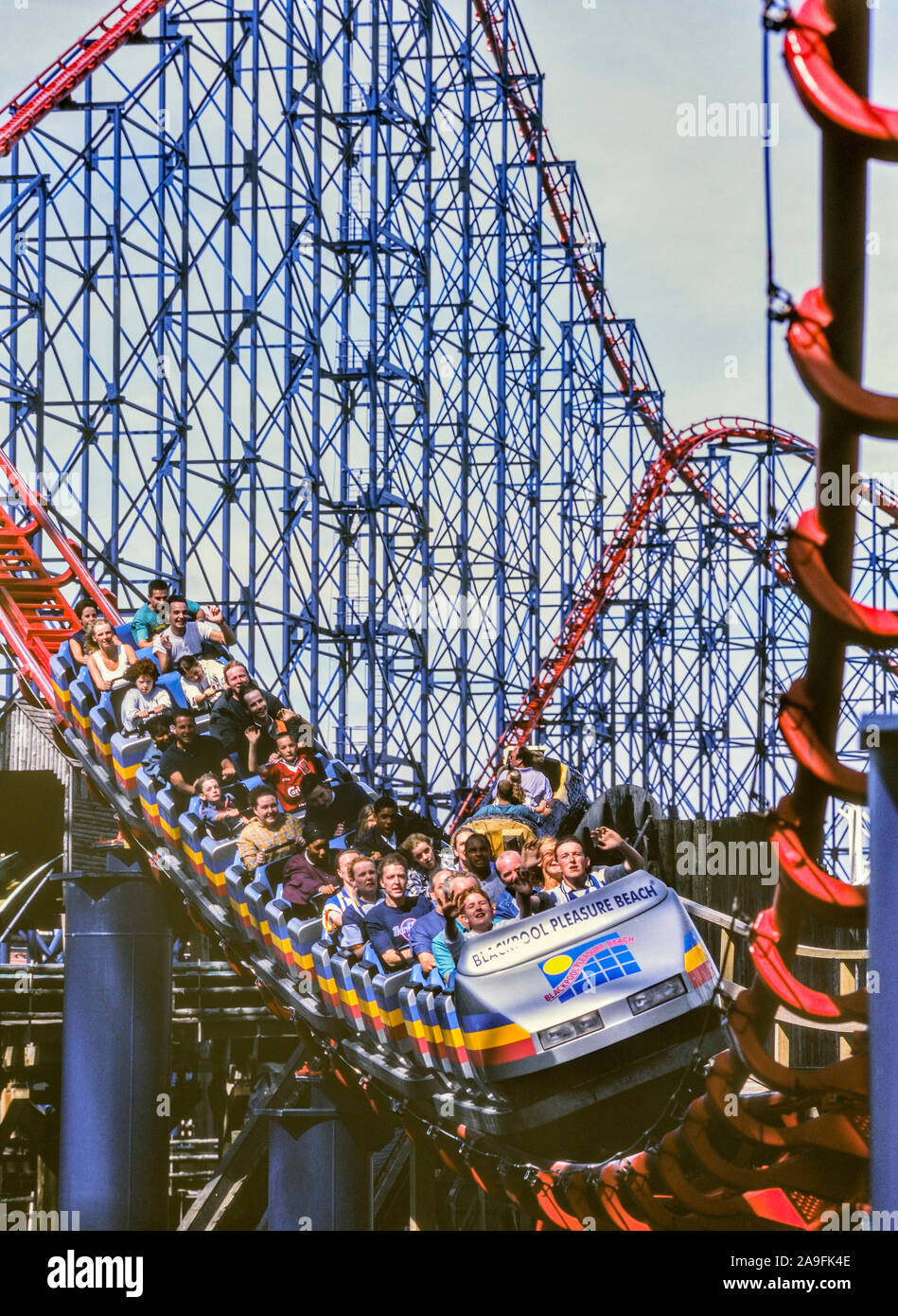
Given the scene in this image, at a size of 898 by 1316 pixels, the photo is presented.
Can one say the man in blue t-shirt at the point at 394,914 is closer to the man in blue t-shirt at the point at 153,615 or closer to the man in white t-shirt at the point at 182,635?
the man in white t-shirt at the point at 182,635

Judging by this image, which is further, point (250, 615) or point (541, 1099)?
point (250, 615)

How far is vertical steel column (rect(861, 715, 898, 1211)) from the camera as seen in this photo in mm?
2611

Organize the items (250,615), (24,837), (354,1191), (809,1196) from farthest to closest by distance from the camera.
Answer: (24,837)
(250,615)
(354,1191)
(809,1196)

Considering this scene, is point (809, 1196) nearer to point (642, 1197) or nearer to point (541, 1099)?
point (642, 1197)

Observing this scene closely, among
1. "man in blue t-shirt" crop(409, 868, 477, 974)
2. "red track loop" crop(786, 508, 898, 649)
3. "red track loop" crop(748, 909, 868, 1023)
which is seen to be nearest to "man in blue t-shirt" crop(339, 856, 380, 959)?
"man in blue t-shirt" crop(409, 868, 477, 974)

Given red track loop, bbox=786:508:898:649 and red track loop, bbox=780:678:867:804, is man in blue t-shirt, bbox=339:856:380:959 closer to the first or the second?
red track loop, bbox=780:678:867:804

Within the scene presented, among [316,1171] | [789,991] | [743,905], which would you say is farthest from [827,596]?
[743,905]

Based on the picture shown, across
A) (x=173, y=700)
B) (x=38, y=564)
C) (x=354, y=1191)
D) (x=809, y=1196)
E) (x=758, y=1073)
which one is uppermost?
(x=38, y=564)

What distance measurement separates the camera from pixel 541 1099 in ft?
21.9

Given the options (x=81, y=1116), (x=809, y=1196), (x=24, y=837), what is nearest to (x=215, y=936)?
(x=81, y=1116)

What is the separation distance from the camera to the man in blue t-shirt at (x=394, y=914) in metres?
7.86

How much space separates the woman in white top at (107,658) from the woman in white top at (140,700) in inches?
3.3

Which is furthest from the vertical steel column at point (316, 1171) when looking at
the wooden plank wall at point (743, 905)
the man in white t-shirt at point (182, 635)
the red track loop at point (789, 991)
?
the red track loop at point (789, 991)

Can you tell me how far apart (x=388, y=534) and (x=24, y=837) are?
4.45 metres
